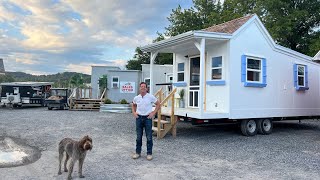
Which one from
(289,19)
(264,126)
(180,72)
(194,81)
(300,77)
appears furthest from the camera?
(289,19)

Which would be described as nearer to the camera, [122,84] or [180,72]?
[180,72]

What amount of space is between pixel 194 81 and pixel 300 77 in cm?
427

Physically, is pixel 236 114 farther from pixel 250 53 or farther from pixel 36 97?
pixel 36 97

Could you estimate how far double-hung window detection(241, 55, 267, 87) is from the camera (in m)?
9.99

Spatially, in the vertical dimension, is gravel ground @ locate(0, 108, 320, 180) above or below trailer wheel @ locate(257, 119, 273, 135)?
below

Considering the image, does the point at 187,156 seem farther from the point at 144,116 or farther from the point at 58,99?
the point at 58,99

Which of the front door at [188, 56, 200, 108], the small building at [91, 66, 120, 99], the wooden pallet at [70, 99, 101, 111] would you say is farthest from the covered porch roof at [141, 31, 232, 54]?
the small building at [91, 66, 120, 99]

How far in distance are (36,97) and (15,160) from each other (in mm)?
17573

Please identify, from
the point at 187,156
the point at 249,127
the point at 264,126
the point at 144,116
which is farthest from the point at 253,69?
the point at 144,116

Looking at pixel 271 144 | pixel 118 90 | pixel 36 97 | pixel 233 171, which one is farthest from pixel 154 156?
pixel 36 97

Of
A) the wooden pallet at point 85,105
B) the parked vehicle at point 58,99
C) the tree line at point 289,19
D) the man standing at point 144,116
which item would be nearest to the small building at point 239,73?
the man standing at point 144,116

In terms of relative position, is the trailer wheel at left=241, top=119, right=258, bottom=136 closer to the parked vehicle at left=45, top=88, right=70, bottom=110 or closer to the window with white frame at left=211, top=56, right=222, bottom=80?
the window with white frame at left=211, top=56, right=222, bottom=80

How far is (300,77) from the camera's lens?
1211 centimetres

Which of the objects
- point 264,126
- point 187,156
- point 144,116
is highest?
point 144,116
